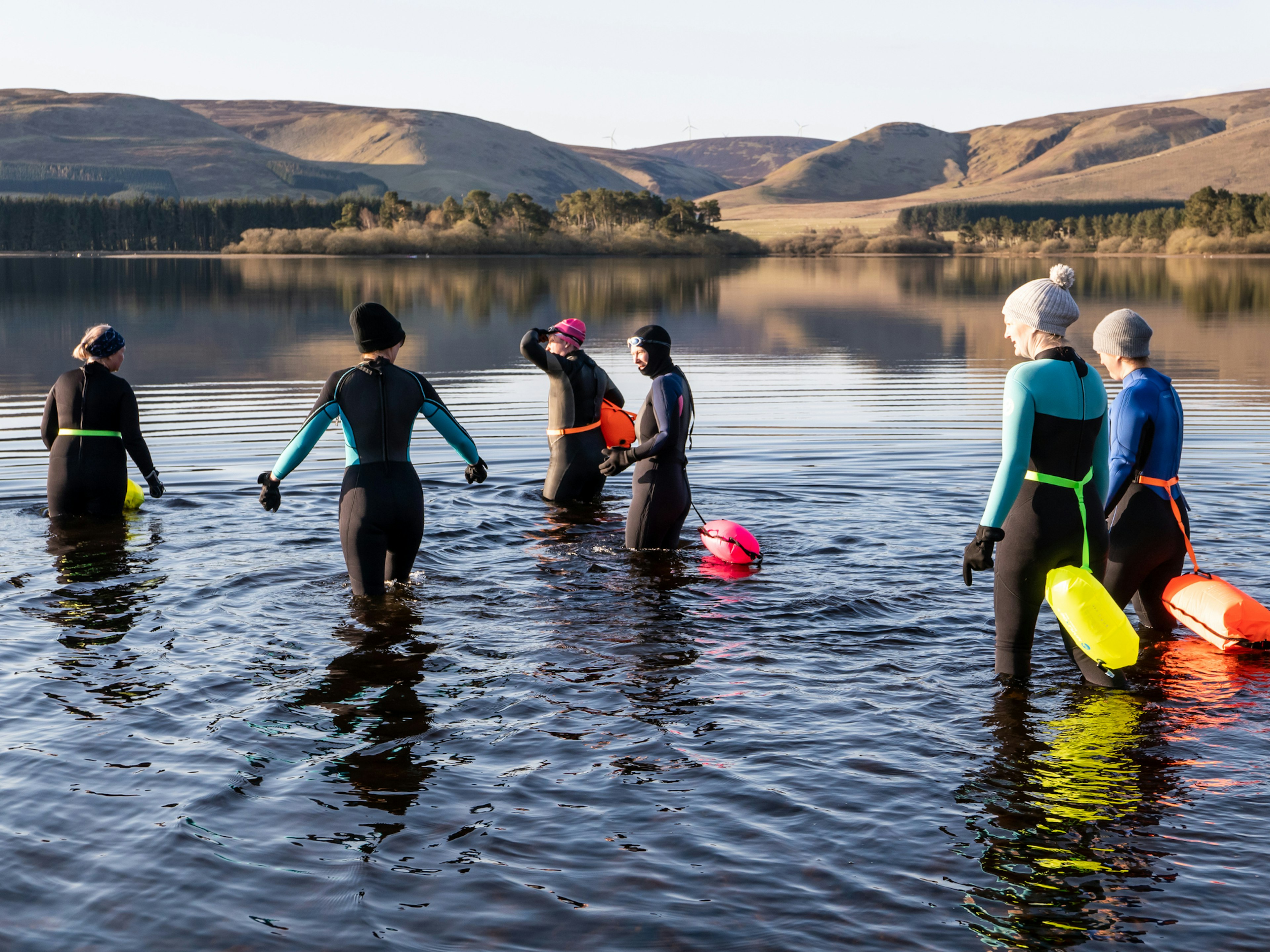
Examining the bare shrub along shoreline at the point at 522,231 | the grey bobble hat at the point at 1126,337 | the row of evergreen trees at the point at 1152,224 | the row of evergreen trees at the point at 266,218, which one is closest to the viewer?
the grey bobble hat at the point at 1126,337

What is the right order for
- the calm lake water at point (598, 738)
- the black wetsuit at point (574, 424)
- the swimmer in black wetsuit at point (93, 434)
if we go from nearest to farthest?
the calm lake water at point (598, 738) < the swimmer in black wetsuit at point (93, 434) < the black wetsuit at point (574, 424)

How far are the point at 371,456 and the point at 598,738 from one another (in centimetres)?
328

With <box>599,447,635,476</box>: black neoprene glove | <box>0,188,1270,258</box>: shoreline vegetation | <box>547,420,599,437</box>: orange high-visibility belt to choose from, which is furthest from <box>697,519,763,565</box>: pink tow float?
<box>0,188,1270,258</box>: shoreline vegetation

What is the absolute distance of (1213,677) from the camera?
8180 millimetres

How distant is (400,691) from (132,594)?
3668 mm

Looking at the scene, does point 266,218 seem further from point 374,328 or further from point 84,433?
point 374,328

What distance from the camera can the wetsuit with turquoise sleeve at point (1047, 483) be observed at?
6.98m

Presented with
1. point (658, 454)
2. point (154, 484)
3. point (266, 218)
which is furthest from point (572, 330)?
point (266, 218)

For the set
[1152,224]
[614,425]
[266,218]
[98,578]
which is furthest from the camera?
[266,218]

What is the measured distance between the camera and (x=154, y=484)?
12.8 m

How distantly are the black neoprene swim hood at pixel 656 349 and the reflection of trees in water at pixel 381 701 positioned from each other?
3122mm

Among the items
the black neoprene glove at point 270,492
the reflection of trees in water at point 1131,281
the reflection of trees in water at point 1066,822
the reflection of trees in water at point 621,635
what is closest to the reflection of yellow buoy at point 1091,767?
the reflection of trees in water at point 1066,822

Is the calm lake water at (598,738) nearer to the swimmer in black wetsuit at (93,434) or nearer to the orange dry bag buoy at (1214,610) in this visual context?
the orange dry bag buoy at (1214,610)

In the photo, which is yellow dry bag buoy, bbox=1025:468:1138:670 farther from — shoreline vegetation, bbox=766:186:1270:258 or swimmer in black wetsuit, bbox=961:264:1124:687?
shoreline vegetation, bbox=766:186:1270:258
